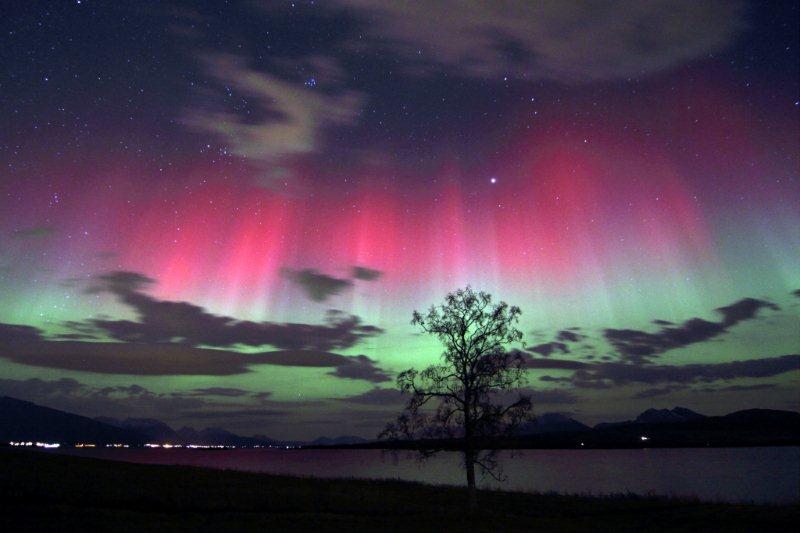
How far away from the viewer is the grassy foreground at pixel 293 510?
2567 cm

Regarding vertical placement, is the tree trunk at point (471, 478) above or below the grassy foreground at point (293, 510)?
above

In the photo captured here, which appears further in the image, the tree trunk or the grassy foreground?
the tree trunk

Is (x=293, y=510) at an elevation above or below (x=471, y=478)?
below

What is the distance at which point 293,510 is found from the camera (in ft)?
107

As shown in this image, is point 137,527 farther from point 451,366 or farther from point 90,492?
point 451,366

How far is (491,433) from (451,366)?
495 centimetres

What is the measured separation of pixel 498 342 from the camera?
126 ft

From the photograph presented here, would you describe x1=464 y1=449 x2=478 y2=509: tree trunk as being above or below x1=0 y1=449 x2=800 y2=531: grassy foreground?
above

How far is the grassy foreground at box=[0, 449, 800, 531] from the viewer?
25672 millimetres

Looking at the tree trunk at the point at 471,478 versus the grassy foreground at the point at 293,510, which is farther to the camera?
the tree trunk at the point at 471,478

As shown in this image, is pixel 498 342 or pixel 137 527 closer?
pixel 137 527

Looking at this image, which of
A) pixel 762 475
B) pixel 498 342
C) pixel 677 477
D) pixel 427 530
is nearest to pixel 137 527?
pixel 427 530

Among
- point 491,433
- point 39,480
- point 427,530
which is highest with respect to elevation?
point 491,433

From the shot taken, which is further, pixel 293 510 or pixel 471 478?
pixel 471 478
